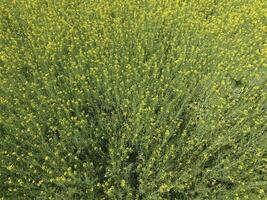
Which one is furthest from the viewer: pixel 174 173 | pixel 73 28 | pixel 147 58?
pixel 73 28

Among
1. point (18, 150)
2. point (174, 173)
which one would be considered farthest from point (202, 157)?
point (18, 150)

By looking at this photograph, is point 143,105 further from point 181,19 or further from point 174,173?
point 181,19

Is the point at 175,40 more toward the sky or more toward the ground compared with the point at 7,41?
more toward the ground

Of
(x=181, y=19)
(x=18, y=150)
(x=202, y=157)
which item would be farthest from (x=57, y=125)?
(x=181, y=19)

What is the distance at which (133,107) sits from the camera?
318 cm

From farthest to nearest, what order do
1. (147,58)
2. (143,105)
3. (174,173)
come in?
(147,58) < (143,105) < (174,173)

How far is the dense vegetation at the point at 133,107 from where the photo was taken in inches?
114

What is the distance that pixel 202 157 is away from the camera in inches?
119

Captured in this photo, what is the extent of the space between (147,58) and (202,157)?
5.02 ft

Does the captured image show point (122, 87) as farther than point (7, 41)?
No

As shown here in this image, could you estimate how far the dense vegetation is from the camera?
2.89 meters

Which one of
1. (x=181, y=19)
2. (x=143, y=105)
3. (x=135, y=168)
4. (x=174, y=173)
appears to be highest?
(x=181, y=19)

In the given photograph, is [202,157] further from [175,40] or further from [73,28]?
[73,28]

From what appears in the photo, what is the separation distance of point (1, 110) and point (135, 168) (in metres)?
1.53
